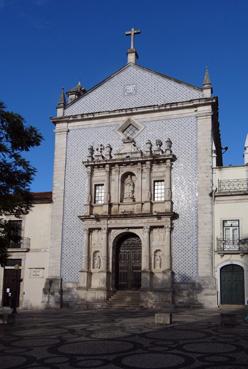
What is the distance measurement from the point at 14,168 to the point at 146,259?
1221 cm

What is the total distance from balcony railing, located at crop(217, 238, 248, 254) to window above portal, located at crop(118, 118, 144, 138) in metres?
8.80

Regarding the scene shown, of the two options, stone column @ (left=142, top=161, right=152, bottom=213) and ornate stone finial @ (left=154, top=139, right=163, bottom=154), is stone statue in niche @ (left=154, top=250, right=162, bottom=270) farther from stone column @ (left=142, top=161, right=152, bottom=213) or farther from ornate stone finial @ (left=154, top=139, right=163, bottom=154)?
ornate stone finial @ (left=154, top=139, right=163, bottom=154)

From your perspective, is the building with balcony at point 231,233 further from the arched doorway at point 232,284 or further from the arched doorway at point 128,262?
the arched doorway at point 128,262

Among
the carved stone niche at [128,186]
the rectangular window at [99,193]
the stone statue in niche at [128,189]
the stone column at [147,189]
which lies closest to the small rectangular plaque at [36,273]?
the rectangular window at [99,193]

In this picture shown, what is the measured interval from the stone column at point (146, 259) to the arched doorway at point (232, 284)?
4.12 meters

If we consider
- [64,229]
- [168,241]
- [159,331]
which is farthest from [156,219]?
[159,331]

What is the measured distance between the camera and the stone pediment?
94.3 feet

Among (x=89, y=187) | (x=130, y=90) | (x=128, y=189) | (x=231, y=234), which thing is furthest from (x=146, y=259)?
(x=130, y=90)

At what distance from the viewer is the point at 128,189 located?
28359 mm

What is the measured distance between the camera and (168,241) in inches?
1022

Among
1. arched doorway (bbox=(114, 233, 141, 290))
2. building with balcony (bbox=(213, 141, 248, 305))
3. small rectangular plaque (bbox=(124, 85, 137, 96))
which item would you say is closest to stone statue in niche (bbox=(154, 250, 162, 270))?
arched doorway (bbox=(114, 233, 141, 290))

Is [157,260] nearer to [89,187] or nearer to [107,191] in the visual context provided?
[107,191]

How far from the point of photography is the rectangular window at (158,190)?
90.1 ft

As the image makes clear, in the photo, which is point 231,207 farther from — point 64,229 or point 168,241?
point 64,229
